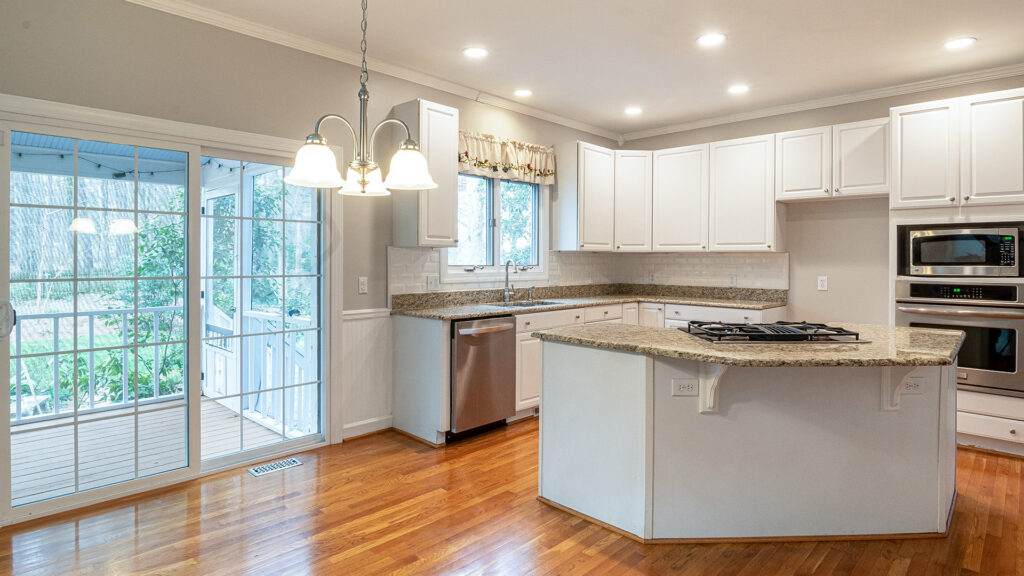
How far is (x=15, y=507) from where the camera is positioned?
2.66 metres

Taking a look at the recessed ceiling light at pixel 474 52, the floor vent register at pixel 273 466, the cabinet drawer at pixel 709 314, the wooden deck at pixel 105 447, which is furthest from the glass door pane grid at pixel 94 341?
the cabinet drawer at pixel 709 314

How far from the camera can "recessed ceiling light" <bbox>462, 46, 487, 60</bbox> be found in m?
3.69

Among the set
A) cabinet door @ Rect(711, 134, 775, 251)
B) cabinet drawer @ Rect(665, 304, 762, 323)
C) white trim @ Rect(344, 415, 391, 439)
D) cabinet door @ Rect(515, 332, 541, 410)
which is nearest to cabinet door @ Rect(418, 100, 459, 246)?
cabinet door @ Rect(515, 332, 541, 410)

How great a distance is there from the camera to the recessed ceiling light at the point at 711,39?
3449 mm

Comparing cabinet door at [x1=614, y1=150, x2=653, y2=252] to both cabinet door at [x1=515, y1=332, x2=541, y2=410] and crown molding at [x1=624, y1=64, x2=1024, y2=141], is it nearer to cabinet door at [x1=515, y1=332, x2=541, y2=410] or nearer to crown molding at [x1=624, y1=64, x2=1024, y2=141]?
crown molding at [x1=624, y1=64, x2=1024, y2=141]

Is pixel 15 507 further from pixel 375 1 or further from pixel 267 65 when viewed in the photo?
pixel 375 1

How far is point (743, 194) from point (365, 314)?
10.7 ft

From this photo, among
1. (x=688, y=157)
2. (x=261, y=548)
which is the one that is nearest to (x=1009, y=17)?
(x=688, y=157)

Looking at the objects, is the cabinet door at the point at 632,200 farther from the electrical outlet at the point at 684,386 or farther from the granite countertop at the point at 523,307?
the electrical outlet at the point at 684,386

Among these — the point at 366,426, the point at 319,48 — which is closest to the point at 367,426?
the point at 366,426

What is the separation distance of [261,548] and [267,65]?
104 inches

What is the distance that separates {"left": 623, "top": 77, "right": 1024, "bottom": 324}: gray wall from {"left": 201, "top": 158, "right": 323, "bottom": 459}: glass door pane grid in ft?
12.9

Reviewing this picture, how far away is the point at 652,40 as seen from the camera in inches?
140

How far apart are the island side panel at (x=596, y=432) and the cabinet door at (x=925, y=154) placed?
2792 millimetres
